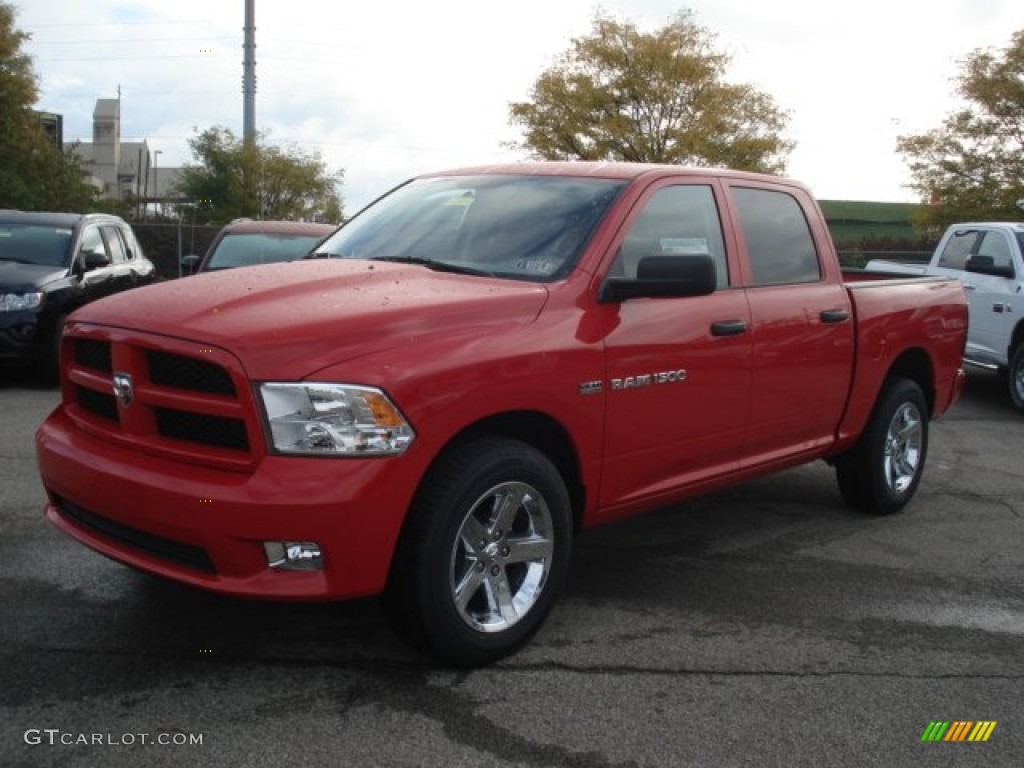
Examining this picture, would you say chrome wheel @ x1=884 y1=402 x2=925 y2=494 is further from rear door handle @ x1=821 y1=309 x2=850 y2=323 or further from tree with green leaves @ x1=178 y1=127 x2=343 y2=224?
tree with green leaves @ x1=178 y1=127 x2=343 y2=224

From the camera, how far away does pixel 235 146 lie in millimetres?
42469

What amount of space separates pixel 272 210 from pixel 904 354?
131 ft

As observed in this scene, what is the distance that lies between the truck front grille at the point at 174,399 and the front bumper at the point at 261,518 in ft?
0.23

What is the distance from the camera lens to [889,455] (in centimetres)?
636

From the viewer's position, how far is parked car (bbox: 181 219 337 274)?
40.1 ft

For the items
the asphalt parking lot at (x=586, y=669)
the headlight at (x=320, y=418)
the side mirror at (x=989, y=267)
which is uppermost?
the side mirror at (x=989, y=267)

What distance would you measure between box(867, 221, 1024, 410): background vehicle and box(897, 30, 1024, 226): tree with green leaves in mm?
13767

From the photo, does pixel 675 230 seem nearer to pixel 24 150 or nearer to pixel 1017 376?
pixel 1017 376

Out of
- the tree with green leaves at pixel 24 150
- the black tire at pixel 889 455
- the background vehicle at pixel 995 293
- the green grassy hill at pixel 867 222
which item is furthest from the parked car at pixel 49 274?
the green grassy hill at pixel 867 222

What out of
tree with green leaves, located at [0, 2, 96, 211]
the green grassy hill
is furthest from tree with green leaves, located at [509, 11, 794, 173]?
tree with green leaves, located at [0, 2, 96, 211]

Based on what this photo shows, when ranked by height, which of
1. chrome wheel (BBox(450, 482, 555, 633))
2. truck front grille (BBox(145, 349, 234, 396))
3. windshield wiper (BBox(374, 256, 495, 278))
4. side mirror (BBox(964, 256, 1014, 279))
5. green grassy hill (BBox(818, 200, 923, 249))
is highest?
green grassy hill (BBox(818, 200, 923, 249))

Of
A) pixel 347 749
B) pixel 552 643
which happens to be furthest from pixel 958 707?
pixel 347 749

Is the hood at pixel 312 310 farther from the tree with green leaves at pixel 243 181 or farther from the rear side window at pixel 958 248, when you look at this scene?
the tree with green leaves at pixel 243 181

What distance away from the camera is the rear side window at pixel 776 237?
525 centimetres
